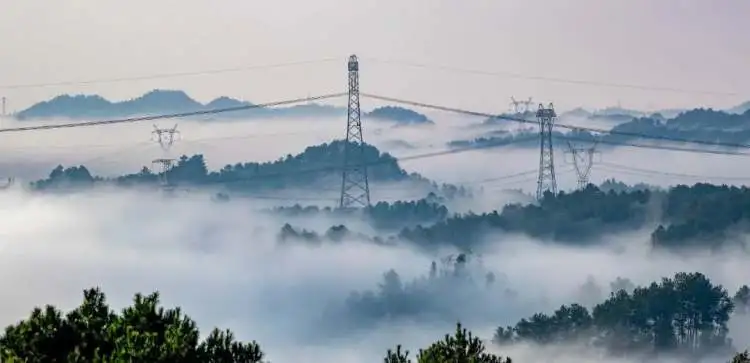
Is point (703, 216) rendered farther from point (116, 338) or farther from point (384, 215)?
point (116, 338)

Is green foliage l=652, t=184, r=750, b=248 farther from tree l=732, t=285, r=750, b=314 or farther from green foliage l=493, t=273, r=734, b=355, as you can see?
green foliage l=493, t=273, r=734, b=355

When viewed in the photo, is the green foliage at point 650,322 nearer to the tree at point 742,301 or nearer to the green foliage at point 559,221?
the tree at point 742,301

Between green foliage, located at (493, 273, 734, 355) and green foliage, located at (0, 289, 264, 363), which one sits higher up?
green foliage, located at (0, 289, 264, 363)

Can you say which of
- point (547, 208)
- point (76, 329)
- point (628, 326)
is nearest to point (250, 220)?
point (547, 208)

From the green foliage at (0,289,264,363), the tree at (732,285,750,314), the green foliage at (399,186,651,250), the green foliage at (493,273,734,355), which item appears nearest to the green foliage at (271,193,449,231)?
the green foliage at (399,186,651,250)

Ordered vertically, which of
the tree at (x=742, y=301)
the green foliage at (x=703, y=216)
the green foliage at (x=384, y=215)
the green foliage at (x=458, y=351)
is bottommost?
the green foliage at (x=384, y=215)

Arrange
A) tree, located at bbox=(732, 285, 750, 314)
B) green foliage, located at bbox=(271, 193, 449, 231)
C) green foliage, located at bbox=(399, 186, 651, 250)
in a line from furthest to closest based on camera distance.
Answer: green foliage, located at bbox=(271, 193, 449, 231) → green foliage, located at bbox=(399, 186, 651, 250) → tree, located at bbox=(732, 285, 750, 314)

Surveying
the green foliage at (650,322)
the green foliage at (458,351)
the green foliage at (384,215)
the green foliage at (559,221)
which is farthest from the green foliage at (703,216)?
the green foliage at (458,351)

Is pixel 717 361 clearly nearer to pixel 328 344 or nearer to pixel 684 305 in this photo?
pixel 684 305
